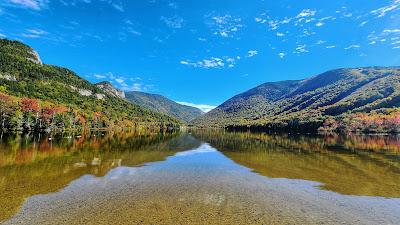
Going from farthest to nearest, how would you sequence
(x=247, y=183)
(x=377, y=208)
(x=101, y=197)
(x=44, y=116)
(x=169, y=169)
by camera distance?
(x=44, y=116)
(x=169, y=169)
(x=247, y=183)
(x=101, y=197)
(x=377, y=208)

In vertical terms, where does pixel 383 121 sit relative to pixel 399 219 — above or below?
above

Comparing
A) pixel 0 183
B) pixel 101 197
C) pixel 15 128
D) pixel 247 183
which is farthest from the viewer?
pixel 15 128

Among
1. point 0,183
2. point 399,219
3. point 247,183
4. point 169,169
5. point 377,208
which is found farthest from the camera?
point 169,169

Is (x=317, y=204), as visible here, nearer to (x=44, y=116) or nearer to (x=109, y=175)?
(x=109, y=175)

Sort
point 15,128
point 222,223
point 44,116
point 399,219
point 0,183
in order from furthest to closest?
point 44,116 < point 15,128 < point 0,183 < point 399,219 < point 222,223

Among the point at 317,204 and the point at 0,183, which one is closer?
the point at 317,204

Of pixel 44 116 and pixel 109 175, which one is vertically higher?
pixel 44 116

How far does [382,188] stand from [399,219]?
35.0 ft

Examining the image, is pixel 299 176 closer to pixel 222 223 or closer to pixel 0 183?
pixel 222 223

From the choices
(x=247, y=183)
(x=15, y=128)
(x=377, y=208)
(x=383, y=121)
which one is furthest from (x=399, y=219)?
(x=383, y=121)

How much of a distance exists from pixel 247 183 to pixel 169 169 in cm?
1274

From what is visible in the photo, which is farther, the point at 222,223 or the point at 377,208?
the point at 377,208

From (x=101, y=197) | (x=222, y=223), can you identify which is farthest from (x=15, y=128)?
(x=222, y=223)

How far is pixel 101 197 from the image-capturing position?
23.2 metres
